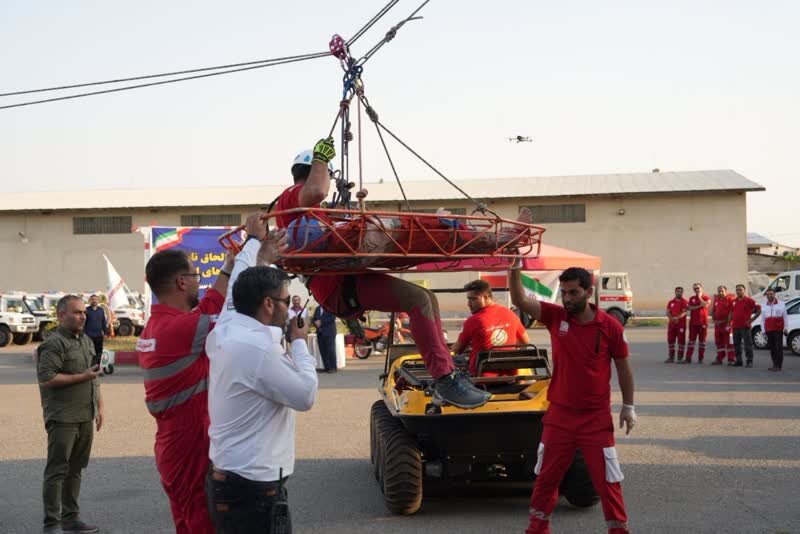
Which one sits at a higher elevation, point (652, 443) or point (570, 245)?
point (570, 245)

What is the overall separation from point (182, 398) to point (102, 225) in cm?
4789

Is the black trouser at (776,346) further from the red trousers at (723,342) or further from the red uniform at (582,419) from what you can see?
the red uniform at (582,419)

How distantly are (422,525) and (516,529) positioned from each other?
758mm

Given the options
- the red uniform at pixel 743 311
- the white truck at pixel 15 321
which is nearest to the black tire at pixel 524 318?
the red uniform at pixel 743 311

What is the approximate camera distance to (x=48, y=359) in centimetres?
732

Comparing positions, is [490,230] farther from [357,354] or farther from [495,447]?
[357,354]

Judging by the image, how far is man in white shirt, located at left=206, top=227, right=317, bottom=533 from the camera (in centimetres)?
411

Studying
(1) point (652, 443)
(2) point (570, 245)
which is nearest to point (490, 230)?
(1) point (652, 443)

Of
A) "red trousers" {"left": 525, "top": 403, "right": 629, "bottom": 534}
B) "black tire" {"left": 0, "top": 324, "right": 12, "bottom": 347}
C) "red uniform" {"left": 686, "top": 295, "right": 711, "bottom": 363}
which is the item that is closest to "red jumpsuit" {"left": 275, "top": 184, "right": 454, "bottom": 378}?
"red trousers" {"left": 525, "top": 403, "right": 629, "bottom": 534}

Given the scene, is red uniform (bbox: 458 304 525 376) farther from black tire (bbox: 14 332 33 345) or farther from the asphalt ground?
black tire (bbox: 14 332 33 345)

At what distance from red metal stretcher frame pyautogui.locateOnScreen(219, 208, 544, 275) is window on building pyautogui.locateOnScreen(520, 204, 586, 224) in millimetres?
40739

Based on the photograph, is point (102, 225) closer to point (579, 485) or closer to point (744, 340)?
point (744, 340)

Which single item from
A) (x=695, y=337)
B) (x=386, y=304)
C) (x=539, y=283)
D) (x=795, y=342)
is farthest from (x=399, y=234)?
(x=539, y=283)

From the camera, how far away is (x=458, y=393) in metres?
6.80
